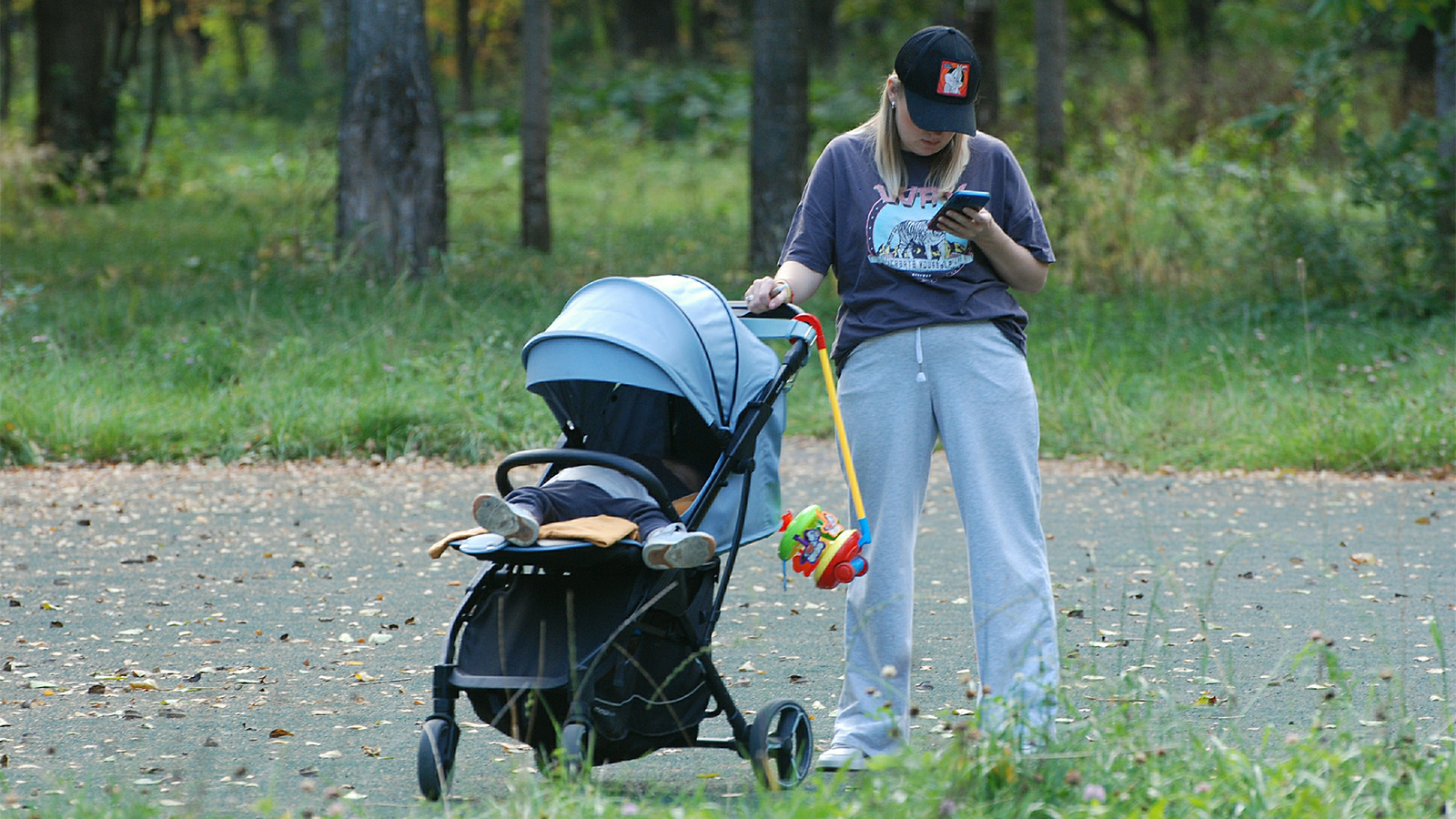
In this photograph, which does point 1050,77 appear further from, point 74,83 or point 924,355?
point 74,83

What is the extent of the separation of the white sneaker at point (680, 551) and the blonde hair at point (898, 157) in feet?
3.70

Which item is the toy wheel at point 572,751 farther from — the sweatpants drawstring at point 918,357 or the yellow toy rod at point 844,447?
the sweatpants drawstring at point 918,357

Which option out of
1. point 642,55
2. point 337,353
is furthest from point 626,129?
point 337,353

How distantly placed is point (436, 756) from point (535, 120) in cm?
1181

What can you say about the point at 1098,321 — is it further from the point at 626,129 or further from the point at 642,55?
the point at 642,55

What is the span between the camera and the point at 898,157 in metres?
4.07

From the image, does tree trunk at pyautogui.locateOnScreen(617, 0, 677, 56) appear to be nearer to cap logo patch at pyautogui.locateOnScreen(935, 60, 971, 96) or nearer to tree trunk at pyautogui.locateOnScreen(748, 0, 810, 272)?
tree trunk at pyautogui.locateOnScreen(748, 0, 810, 272)

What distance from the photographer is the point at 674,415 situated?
4418mm

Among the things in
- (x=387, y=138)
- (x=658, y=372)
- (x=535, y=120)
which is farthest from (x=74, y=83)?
(x=658, y=372)

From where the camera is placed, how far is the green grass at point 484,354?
9.43 m

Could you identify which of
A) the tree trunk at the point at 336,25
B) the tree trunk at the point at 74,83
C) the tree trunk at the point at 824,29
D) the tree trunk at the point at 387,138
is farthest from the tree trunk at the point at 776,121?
the tree trunk at the point at 824,29

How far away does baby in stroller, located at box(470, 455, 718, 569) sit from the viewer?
140 inches

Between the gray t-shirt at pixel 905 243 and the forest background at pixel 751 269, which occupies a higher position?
the gray t-shirt at pixel 905 243

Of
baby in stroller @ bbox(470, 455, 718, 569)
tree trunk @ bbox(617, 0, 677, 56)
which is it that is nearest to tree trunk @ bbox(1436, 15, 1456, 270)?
baby in stroller @ bbox(470, 455, 718, 569)
